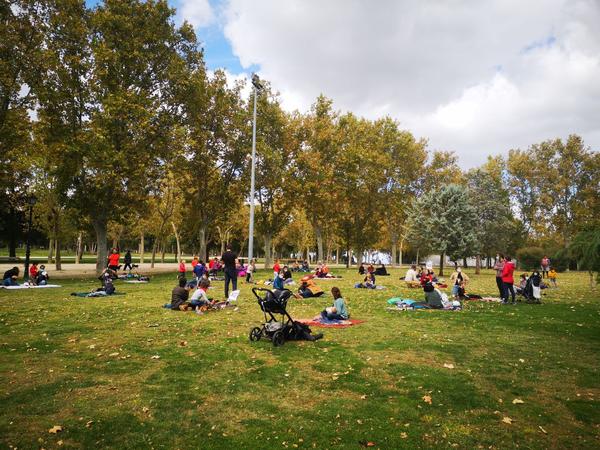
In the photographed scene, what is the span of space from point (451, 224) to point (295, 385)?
34.4 meters

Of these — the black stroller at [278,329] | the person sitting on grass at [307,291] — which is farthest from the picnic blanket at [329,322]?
the person sitting on grass at [307,291]

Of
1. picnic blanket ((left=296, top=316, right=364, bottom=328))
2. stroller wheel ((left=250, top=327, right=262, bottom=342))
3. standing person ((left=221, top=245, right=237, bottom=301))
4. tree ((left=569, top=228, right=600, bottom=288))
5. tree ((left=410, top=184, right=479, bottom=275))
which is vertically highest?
tree ((left=410, top=184, right=479, bottom=275))

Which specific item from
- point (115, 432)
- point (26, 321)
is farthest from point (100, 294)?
point (115, 432)

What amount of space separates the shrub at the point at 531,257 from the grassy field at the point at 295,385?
44662mm

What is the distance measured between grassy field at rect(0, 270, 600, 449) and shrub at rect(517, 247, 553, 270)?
147 ft

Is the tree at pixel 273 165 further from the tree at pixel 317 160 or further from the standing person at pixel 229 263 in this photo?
the standing person at pixel 229 263

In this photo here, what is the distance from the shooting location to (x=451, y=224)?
124ft

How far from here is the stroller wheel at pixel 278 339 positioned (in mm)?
9188

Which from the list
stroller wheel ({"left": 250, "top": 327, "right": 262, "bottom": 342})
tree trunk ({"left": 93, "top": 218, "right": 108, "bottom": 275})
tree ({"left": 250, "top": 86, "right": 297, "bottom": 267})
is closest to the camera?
stroller wheel ({"left": 250, "top": 327, "right": 262, "bottom": 342})

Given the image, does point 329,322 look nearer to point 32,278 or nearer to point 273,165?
point 32,278

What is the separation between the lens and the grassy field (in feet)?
16.3

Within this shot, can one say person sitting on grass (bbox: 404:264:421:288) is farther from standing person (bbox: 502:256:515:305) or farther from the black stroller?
the black stroller

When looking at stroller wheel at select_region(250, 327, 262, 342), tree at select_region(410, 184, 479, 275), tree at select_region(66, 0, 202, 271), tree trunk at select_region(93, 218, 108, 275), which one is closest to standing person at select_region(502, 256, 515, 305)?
stroller wheel at select_region(250, 327, 262, 342)

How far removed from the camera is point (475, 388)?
6586mm
